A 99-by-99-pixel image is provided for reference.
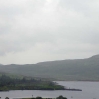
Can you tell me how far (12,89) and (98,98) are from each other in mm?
71459

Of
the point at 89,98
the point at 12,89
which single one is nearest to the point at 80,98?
the point at 89,98

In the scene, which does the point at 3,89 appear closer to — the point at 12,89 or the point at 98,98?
the point at 12,89

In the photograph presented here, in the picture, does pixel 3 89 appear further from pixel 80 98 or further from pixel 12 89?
pixel 80 98

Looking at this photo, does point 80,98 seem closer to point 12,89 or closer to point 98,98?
point 98,98

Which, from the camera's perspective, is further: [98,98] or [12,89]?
[12,89]

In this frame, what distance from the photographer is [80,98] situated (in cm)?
15125

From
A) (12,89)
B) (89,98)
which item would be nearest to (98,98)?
(89,98)

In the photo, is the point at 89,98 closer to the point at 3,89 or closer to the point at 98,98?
the point at 98,98

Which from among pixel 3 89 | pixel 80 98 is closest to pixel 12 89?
pixel 3 89

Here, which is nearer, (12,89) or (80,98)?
(80,98)

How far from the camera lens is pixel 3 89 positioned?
194 meters

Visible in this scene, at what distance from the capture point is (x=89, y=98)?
153875 mm

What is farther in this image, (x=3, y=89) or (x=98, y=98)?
(x=3, y=89)

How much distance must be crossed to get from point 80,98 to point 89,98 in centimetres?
620
